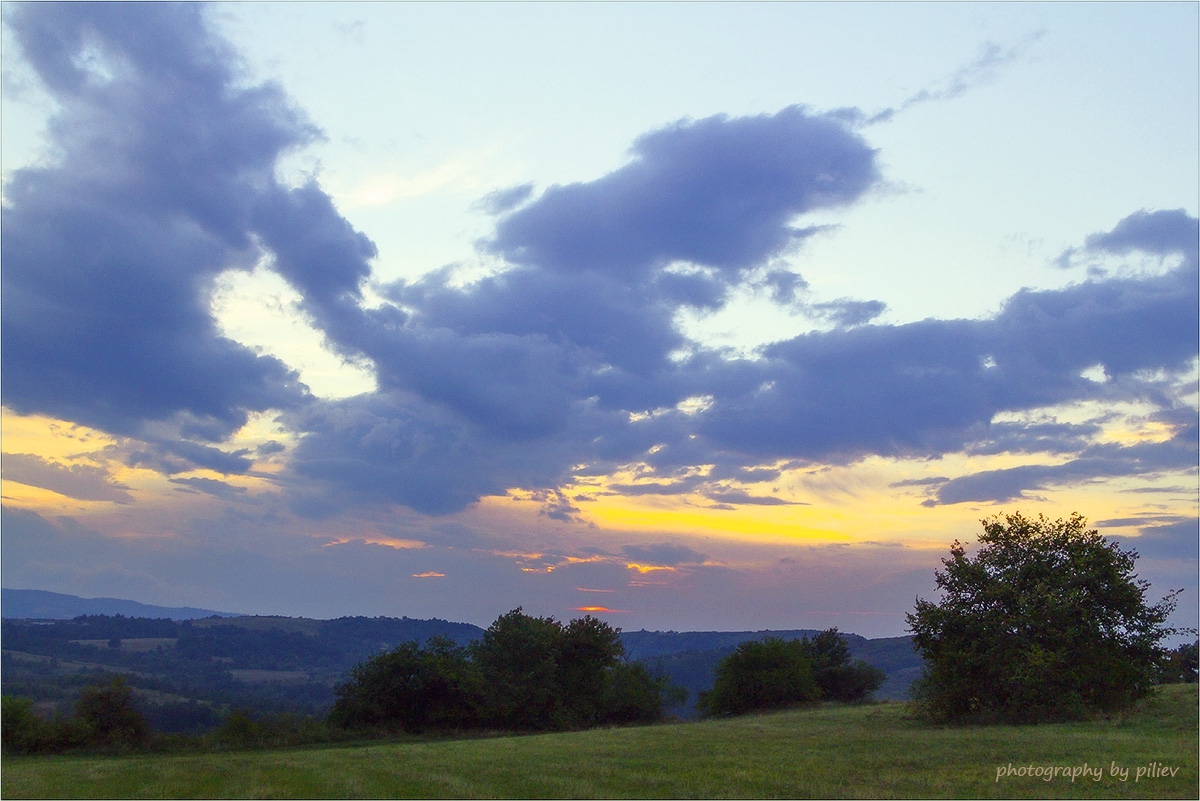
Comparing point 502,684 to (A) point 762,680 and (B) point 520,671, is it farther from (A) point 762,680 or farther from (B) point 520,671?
(A) point 762,680

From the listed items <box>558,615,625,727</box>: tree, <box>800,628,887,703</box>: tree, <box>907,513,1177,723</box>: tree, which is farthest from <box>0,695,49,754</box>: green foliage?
<box>800,628,887,703</box>: tree

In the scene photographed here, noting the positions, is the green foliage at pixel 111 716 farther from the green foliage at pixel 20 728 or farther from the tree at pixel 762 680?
the tree at pixel 762 680

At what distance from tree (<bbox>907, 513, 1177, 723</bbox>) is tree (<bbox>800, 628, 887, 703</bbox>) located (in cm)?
5473

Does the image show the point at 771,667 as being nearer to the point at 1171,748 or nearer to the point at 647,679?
the point at 647,679

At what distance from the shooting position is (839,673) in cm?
9700

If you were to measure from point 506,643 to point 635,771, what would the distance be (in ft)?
176

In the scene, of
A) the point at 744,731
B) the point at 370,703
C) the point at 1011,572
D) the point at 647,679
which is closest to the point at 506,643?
the point at 370,703

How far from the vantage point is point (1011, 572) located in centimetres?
4153

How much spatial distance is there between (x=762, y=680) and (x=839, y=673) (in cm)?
1788

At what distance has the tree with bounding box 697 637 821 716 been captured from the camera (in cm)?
8438

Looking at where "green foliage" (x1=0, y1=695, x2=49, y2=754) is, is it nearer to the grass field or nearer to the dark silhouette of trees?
the grass field

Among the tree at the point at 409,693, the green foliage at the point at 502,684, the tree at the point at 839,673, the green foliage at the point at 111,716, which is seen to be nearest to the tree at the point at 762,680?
the tree at the point at 839,673

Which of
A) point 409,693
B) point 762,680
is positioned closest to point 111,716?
point 409,693

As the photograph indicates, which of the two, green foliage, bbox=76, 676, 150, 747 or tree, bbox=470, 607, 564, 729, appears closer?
green foliage, bbox=76, 676, 150, 747
